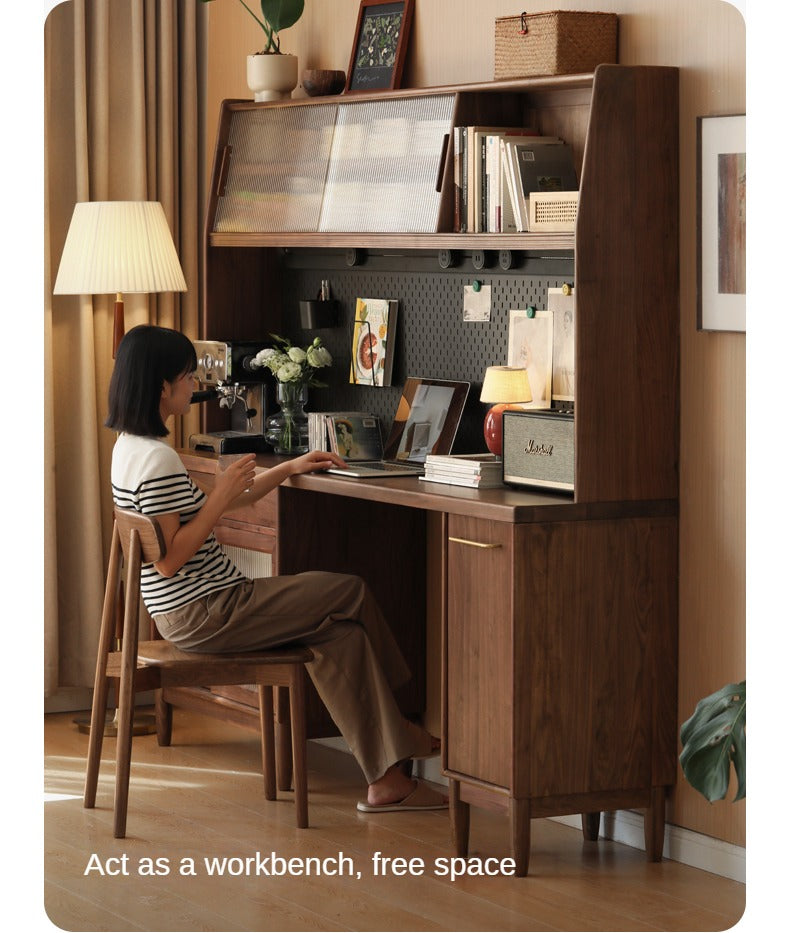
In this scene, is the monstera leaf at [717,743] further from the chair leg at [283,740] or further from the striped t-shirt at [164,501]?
the chair leg at [283,740]

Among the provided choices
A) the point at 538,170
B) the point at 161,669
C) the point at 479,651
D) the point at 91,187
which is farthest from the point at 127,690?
the point at 91,187

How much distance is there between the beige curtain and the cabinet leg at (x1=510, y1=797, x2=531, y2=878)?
2009mm

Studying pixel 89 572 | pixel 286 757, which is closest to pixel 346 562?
pixel 286 757

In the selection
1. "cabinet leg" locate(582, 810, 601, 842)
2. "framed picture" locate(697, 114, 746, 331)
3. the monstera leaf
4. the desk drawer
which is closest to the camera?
the monstera leaf

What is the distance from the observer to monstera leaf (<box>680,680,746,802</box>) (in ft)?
10.1

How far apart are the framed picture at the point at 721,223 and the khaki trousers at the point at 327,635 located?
116cm

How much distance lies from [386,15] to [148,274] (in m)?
1.04

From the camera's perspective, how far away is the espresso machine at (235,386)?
15.6 ft

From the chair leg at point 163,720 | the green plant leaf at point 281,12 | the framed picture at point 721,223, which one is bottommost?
the chair leg at point 163,720

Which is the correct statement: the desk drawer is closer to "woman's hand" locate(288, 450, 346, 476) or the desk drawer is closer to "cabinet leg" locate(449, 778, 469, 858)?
"woman's hand" locate(288, 450, 346, 476)

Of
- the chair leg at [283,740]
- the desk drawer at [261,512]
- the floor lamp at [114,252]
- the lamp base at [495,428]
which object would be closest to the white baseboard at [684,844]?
the chair leg at [283,740]

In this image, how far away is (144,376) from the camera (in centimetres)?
390

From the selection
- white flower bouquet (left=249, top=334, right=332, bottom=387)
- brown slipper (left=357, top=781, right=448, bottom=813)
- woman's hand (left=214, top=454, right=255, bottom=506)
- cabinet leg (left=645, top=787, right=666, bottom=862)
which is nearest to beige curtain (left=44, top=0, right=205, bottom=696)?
white flower bouquet (left=249, top=334, right=332, bottom=387)

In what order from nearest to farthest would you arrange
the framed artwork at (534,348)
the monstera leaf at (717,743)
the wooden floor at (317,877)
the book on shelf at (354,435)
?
the monstera leaf at (717,743)
the wooden floor at (317,877)
the framed artwork at (534,348)
the book on shelf at (354,435)
